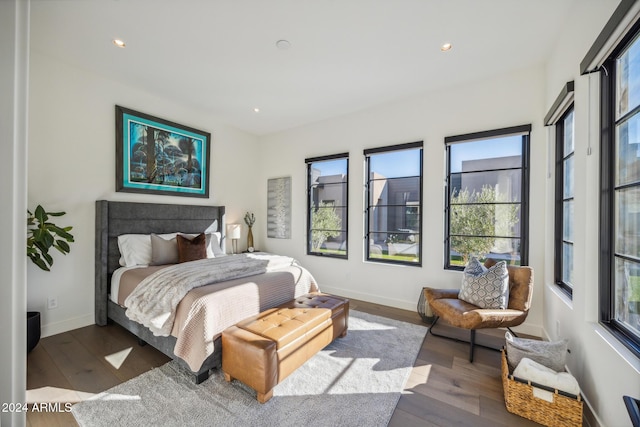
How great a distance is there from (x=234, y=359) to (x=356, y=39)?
2.86m

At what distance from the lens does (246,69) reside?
9.59ft

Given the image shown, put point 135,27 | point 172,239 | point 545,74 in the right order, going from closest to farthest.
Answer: point 135,27 → point 545,74 → point 172,239

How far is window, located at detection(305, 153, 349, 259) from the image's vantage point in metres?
4.27

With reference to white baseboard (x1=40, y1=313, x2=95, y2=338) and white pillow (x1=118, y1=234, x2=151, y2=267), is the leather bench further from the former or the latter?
white baseboard (x1=40, y1=313, x2=95, y2=338)

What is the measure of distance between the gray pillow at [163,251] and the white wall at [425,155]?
1.95 m

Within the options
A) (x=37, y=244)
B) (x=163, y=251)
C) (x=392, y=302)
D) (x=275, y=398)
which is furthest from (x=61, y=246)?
(x=392, y=302)

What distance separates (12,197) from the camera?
973mm

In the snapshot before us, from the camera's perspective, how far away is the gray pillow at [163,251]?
313 centimetres

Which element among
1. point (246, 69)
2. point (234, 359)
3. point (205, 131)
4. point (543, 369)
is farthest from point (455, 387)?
point (205, 131)

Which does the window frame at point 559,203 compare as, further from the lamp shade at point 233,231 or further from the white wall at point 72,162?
the white wall at point 72,162

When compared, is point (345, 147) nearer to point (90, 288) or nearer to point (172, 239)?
point (172, 239)

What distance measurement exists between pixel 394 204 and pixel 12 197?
3577mm

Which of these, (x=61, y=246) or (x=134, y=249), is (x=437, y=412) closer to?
(x=134, y=249)

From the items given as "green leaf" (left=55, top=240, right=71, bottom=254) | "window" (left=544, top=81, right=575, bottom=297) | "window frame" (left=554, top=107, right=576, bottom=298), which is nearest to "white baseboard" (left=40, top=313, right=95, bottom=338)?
"green leaf" (left=55, top=240, right=71, bottom=254)
